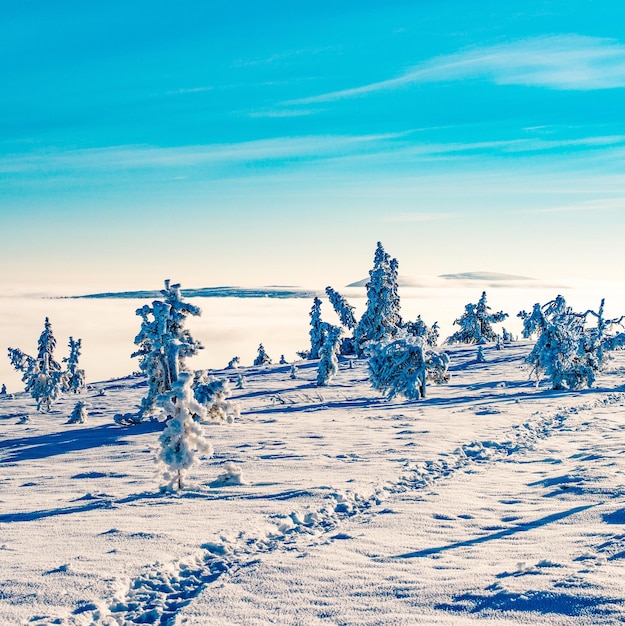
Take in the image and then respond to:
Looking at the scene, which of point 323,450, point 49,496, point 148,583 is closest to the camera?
point 148,583

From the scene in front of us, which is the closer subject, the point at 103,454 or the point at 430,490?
the point at 430,490

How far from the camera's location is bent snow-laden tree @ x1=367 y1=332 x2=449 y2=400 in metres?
36.4

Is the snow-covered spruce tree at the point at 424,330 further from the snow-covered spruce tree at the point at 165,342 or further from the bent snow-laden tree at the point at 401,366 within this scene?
the snow-covered spruce tree at the point at 165,342

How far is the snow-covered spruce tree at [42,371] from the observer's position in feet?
154

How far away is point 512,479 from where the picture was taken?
50.2ft

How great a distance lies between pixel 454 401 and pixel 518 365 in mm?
22095

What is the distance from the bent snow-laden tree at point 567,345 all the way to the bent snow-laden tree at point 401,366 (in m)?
7.35

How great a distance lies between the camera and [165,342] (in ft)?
101

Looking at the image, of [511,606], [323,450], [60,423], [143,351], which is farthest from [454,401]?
[511,606]

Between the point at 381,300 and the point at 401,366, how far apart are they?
2900 centimetres

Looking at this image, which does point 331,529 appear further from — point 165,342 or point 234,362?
point 234,362

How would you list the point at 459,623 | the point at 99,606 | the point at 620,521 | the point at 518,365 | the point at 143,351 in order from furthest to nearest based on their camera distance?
the point at 518,365 < the point at 143,351 < the point at 620,521 < the point at 99,606 < the point at 459,623

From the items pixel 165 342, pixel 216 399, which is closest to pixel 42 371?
pixel 165 342

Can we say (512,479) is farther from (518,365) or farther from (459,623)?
(518,365)
